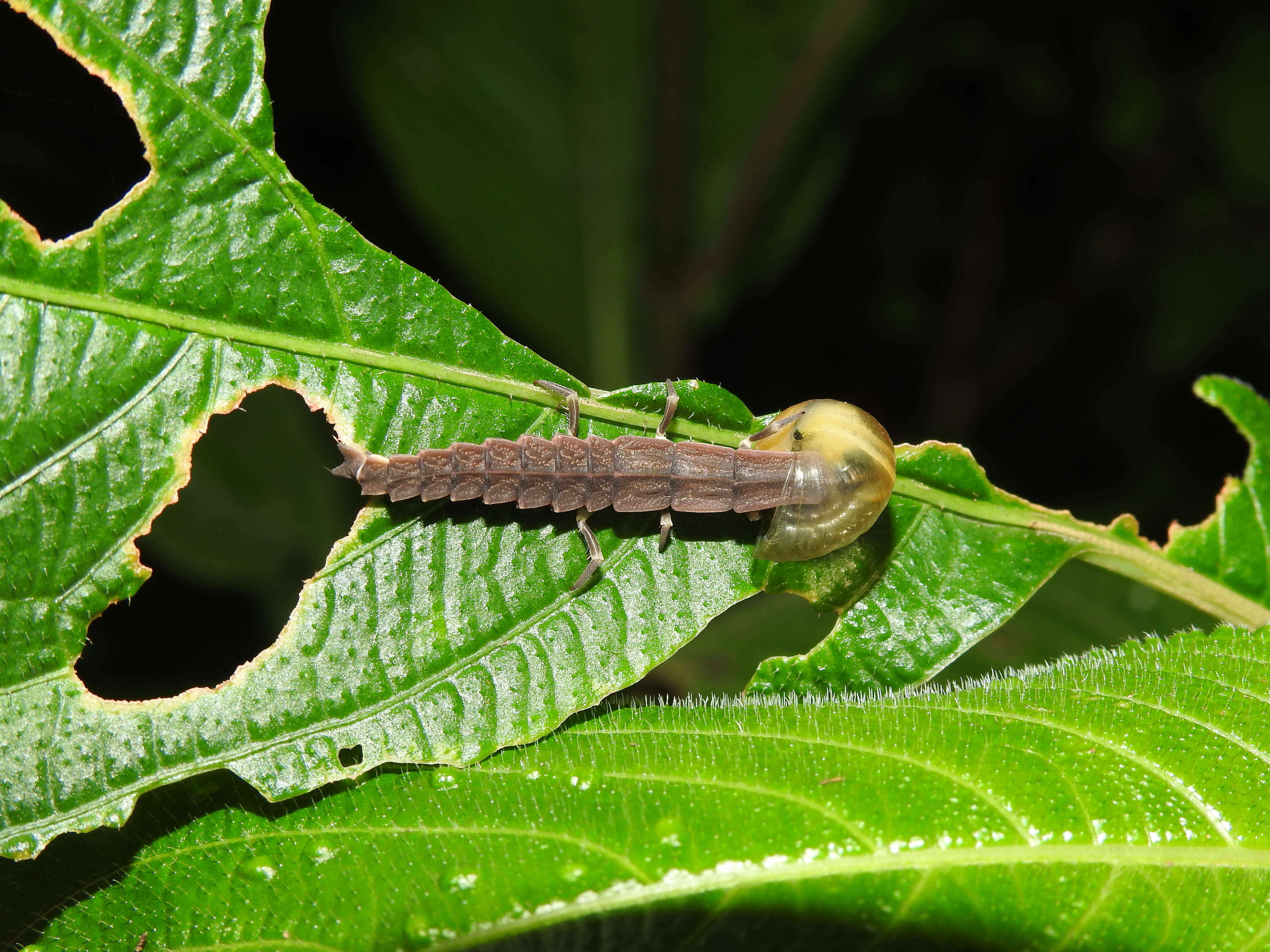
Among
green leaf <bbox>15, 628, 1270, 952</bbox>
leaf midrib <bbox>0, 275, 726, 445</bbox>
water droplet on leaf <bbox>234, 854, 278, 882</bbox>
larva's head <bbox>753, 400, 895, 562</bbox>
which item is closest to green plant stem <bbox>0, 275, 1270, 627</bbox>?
leaf midrib <bbox>0, 275, 726, 445</bbox>

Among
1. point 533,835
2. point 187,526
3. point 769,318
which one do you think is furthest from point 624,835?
point 769,318

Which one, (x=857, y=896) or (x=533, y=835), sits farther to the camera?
(x=533, y=835)

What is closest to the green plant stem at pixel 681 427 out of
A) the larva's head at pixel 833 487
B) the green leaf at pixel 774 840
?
the larva's head at pixel 833 487

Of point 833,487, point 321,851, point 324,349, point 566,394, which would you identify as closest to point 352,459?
point 324,349

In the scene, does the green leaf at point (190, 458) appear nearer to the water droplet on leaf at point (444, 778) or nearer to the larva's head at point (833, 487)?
the water droplet on leaf at point (444, 778)

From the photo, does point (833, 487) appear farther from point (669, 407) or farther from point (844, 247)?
point (844, 247)

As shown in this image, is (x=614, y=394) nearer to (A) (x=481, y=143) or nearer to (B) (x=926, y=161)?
(A) (x=481, y=143)
